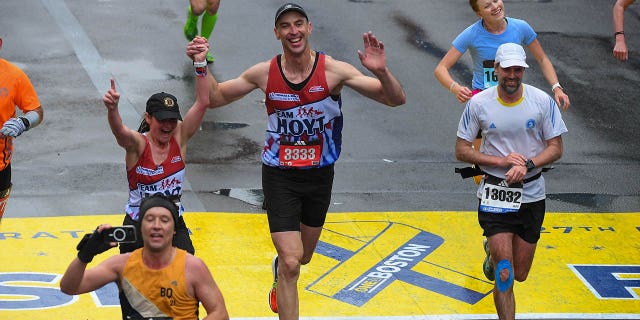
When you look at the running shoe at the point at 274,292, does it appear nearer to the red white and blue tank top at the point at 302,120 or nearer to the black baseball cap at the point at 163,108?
the red white and blue tank top at the point at 302,120

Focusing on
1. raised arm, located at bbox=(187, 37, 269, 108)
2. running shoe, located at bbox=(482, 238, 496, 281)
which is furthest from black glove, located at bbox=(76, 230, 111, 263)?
running shoe, located at bbox=(482, 238, 496, 281)

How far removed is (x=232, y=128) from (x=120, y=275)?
6783 mm

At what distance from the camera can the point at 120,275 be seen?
23.7 feet

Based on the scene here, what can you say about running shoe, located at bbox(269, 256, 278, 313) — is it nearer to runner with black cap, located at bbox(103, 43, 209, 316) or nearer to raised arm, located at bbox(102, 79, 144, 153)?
runner with black cap, located at bbox(103, 43, 209, 316)

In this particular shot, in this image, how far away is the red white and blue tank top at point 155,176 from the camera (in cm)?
838

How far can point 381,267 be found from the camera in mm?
10406

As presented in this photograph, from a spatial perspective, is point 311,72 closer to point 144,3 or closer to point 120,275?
point 120,275

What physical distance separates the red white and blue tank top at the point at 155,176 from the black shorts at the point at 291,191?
31.1 inches

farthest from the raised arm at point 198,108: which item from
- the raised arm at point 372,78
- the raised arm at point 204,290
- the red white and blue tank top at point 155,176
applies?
the raised arm at point 204,290

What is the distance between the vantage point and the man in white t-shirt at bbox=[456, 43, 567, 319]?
8.91m

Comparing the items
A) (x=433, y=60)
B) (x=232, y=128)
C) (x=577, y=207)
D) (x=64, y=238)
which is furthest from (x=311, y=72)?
(x=433, y=60)

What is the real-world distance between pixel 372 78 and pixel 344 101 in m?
6.48

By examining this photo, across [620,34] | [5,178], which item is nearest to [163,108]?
[5,178]

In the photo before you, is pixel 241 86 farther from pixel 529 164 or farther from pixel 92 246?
pixel 92 246
